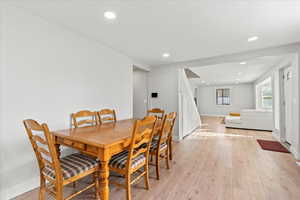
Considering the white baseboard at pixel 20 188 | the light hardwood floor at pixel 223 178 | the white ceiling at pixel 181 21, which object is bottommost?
the light hardwood floor at pixel 223 178

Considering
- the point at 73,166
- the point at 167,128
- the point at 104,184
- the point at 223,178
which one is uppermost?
the point at 167,128

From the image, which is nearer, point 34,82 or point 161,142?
point 34,82

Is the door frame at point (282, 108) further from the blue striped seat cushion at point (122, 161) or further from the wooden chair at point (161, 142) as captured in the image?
the blue striped seat cushion at point (122, 161)

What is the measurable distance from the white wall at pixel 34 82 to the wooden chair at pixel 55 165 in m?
0.55

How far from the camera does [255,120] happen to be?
5.31 m

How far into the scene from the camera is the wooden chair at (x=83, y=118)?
2.15m

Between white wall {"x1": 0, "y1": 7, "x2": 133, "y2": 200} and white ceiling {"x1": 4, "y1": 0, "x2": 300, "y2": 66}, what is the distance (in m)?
0.24

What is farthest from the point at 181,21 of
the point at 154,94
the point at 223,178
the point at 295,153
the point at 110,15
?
the point at 295,153

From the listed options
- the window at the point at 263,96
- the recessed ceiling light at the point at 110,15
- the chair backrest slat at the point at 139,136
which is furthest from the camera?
the window at the point at 263,96

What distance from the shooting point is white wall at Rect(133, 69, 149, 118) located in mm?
4727

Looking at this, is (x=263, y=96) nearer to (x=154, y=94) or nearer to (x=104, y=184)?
(x=154, y=94)

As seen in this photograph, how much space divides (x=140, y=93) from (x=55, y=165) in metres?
3.75

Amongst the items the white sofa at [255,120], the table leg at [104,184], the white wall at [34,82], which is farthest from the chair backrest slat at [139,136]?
the white sofa at [255,120]

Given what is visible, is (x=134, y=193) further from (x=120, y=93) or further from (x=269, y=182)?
(x=120, y=93)
